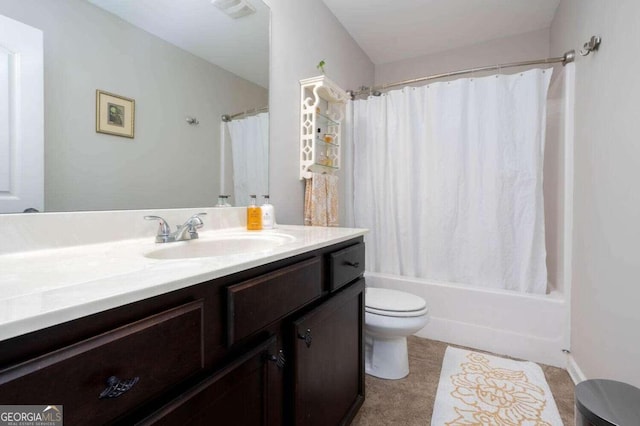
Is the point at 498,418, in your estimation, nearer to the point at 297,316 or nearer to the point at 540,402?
the point at 540,402

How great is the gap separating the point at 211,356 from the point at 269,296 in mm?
190

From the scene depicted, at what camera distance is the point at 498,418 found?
1314 millimetres

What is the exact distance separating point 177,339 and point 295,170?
4.68 feet

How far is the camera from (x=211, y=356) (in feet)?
1.98

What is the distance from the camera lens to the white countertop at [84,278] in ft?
1.25

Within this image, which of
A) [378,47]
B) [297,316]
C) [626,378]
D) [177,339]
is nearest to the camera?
[177,339]

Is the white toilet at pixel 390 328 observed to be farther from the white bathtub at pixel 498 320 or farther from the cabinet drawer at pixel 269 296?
the cabinet drawer at pixel 269 296

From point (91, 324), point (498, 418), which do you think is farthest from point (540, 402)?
point (91, 324)

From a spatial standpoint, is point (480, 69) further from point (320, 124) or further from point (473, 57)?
point (320, 124)

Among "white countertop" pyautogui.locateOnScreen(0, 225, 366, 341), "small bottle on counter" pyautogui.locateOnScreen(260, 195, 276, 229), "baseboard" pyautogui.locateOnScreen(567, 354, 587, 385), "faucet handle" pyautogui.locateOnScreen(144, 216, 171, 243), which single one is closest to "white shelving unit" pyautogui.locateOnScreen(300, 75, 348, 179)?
"small bottle on counter" pyautogui.locateOnScreen(260, 195, 276, 229)

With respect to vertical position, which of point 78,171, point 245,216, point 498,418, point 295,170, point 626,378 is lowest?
point 498,418

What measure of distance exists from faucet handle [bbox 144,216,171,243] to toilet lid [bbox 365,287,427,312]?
1.03m

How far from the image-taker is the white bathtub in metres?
1.78

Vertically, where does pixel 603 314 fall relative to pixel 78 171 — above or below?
below
